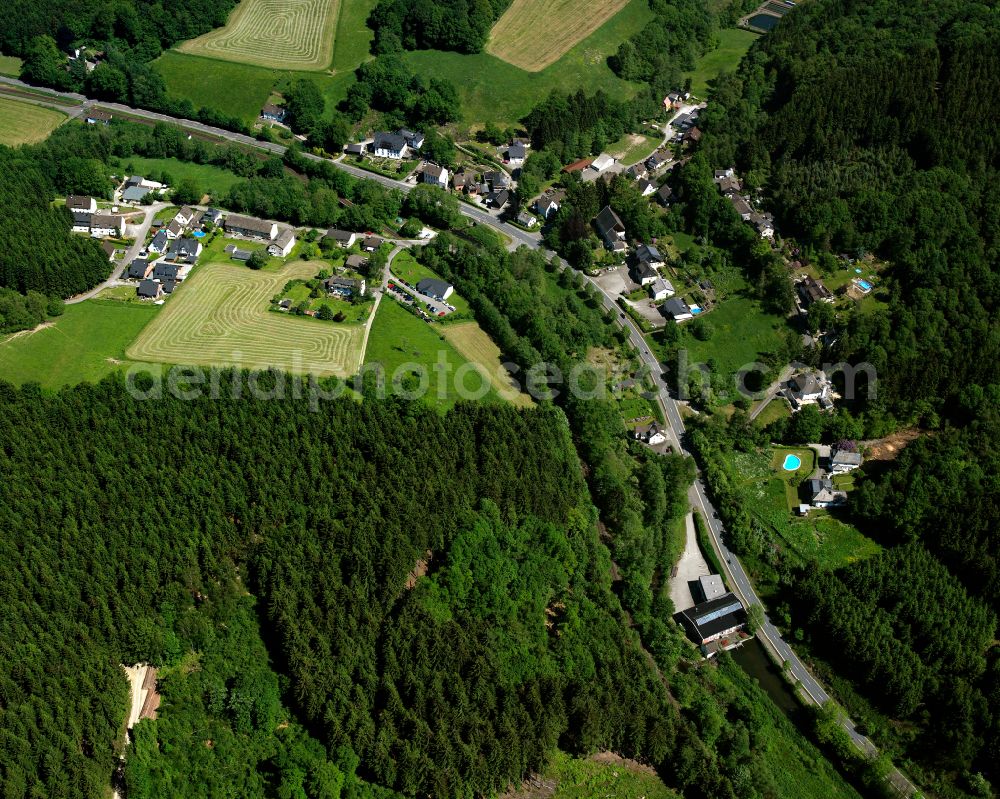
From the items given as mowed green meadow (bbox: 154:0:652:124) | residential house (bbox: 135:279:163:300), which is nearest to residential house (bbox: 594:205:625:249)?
mowed green meadow (bbox: 154:0:652:124)

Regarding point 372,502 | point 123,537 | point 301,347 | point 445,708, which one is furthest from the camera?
point 301,347

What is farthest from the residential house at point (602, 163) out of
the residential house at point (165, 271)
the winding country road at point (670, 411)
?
the residential house at point (165, 271)

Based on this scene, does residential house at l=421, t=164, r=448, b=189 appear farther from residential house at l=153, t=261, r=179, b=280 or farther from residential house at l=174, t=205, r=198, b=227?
residential house at l=153, t=261, r=179, b=280

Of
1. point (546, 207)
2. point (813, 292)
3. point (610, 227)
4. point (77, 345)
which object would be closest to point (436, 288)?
point (546, 207)

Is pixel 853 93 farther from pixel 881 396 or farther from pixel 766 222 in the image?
pixel 881 396

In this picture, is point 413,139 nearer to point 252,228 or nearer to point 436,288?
point 252,228

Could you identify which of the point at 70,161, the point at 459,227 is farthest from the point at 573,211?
the point at 70,161

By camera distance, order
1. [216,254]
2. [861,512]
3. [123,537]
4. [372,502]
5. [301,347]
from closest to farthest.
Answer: [123,537], [372,502], [861,512], [301,347], [216,254]
